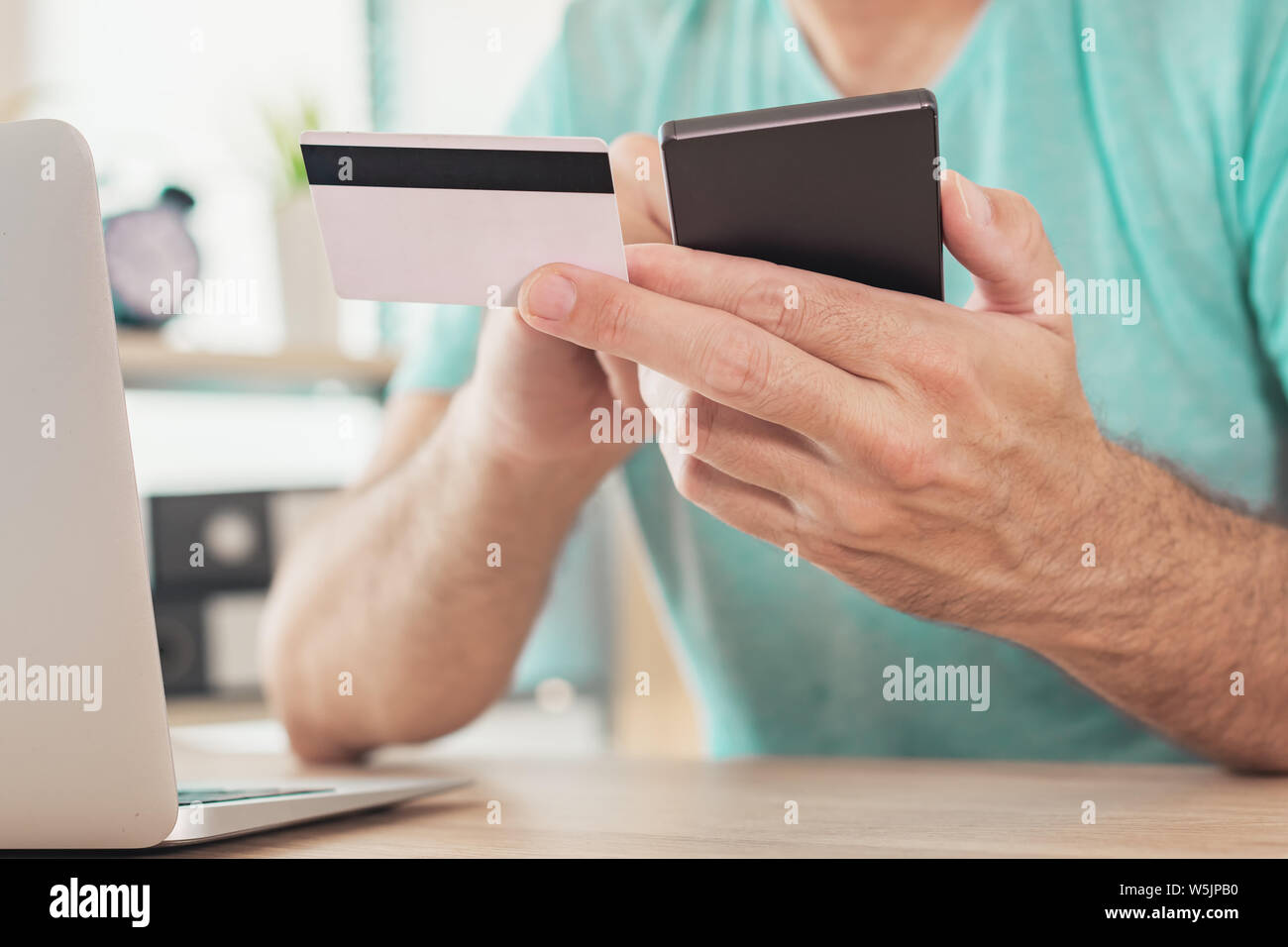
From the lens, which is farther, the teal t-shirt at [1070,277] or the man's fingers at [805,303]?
the teal t-shirt at [1070,277]

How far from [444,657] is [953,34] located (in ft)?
2.43

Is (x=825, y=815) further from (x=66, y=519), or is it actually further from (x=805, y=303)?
(x=66, y=519)

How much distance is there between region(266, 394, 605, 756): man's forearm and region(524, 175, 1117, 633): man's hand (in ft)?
0.94

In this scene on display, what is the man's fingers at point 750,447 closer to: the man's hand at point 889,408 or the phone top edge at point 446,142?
the man's hand at point 889,408

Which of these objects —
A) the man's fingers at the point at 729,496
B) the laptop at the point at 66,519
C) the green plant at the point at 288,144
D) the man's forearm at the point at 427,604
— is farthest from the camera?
the green plant at the point at 288,144

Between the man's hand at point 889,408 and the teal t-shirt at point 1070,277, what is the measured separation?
318 mm

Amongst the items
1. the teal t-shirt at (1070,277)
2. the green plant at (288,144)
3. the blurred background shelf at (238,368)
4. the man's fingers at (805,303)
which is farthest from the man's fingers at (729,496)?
the green plant at (288,144)

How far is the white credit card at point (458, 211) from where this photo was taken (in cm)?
43

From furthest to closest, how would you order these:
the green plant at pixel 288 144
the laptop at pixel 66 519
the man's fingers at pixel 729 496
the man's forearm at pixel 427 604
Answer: the green plant at pixel 288 144
the man's forearm at pixel 427 604
the man's fingers at pixel 729 496
the laptop at pixel 66 519

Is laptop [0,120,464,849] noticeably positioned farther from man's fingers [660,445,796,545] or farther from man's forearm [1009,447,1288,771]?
man's forearm [1009,447,1288,771]

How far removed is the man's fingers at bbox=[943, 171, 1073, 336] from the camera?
0.48 metres

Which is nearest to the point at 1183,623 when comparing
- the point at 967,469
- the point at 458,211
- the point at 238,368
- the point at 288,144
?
the point at 967,469

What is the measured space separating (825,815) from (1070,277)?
0.63 m
